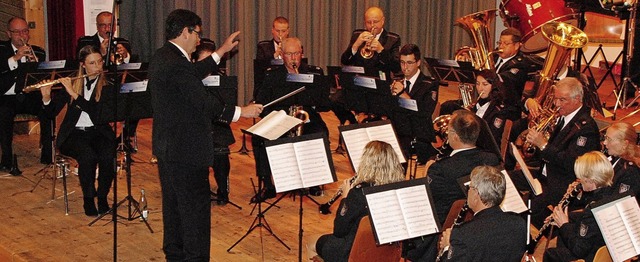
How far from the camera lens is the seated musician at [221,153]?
25.0 ft

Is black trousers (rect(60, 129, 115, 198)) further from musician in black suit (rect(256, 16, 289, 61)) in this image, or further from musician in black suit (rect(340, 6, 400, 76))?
musician in black suit (rect(340, 6, 400, 76))

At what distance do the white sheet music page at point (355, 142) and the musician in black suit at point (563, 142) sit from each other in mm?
1514

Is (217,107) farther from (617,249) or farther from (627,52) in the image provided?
(627,52)

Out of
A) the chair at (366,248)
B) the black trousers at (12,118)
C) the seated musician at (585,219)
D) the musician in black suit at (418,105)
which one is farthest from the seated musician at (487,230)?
the black trousers at (12,118)

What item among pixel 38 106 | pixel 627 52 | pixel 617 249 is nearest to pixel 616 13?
pixel 627 52

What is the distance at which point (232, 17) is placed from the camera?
38.7ft

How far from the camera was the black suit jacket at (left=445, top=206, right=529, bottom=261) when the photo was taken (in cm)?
458

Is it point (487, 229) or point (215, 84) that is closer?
point (487, 229)

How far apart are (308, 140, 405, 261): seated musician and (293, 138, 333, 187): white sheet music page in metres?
0.35

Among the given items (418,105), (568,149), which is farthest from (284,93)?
(568,149)

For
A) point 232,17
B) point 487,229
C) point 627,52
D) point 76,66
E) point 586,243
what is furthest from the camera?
point 232,17

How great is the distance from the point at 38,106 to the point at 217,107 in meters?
4.48

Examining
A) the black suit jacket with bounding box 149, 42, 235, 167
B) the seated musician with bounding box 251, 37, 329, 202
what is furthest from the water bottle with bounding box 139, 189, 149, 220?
the black suit jacket with bounding box 149, 42, 235, 167

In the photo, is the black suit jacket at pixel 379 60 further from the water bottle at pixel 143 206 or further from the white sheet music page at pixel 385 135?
the white sheet music page at pixel 385 135
